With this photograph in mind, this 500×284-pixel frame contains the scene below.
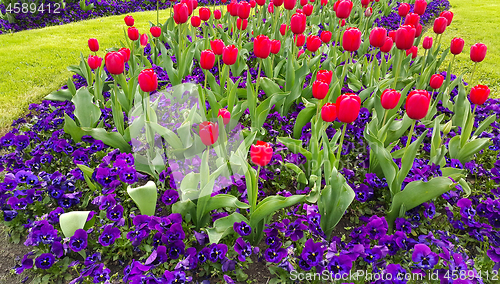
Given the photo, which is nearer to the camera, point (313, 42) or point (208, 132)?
point (208, 132)

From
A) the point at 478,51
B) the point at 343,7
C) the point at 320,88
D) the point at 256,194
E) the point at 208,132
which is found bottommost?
the point at 256,194

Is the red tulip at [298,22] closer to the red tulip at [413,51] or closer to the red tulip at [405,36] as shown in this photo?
the red tulip at [405,36]

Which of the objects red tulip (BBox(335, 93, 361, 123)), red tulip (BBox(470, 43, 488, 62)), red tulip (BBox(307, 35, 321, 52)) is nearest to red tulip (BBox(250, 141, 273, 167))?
red tulip (BBox(335, 93, 361, 123))

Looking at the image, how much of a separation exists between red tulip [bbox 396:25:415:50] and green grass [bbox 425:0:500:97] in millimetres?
1501

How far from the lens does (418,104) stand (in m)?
1.86

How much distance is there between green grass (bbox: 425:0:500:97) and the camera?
17.6ft

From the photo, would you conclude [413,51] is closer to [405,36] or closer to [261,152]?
[405,36]

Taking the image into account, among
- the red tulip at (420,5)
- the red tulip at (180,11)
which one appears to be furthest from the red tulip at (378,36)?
the red tulip at (180,11)

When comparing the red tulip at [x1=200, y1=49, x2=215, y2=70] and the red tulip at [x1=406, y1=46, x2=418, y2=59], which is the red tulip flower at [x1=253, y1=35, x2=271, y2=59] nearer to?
the red tulip at [x1=200, y1=49, x2=215, y2=70]

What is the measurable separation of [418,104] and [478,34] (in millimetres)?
7973

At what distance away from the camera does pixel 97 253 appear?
1924mm

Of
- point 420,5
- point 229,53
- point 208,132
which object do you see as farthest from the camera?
point 420,5

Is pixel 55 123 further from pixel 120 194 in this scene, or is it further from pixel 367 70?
pixel 367 70

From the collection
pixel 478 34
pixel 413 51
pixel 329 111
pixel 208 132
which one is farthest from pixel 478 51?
pixel 478 34
